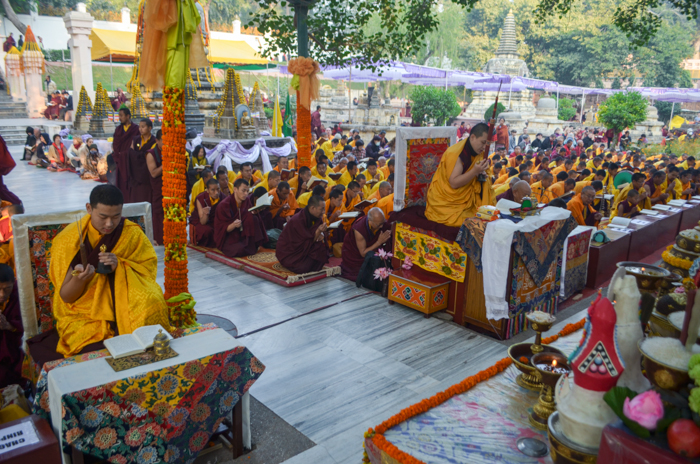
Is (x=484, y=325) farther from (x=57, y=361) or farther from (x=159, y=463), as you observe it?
(x=57, y=361)

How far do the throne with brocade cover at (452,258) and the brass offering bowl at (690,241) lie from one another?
4.49ft

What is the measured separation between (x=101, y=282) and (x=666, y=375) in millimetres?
3081

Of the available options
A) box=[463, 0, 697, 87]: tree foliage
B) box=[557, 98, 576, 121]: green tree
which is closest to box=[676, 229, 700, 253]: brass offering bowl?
box=[557, 98, 576, 121]: green tree

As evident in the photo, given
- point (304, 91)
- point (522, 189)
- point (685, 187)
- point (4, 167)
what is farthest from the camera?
point (685, 187)

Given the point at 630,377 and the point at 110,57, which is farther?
the point at 110,57

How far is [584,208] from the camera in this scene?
298 inches

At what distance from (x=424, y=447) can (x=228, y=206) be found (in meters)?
5.48

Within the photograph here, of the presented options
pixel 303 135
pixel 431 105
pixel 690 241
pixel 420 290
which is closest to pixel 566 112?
pixel 431 105

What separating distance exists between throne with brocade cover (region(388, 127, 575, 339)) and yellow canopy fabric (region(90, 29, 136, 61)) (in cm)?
1974

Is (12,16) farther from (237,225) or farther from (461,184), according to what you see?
(461,184)

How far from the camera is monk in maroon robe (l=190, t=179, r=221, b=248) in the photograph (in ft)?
25.4

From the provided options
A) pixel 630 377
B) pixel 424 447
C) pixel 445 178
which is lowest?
pixel 424 447

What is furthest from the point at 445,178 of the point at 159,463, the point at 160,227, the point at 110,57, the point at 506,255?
the point at 110,57

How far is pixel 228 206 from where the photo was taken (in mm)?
7473
